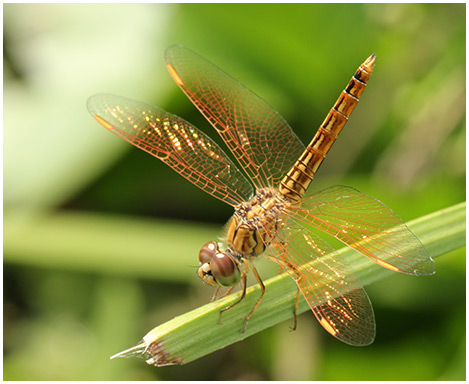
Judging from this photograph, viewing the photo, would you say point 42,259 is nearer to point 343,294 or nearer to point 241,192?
point 241,192

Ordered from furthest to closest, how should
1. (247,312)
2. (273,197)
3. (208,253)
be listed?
(273,197), (208,253), (247,312)

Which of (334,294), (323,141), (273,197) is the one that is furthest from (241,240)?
(323,141)

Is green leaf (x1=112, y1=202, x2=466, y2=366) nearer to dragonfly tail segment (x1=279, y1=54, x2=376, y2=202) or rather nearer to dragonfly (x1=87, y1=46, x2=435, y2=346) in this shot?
dragonfly (x1=87, y1=46, x2=435, y2=346)

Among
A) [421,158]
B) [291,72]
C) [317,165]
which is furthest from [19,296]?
[421,158]

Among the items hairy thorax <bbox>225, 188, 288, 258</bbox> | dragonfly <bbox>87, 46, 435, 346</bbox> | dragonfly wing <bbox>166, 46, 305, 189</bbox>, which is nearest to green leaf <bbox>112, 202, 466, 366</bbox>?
dragonfly <bbox>87, 46, 435, 346</bbox>

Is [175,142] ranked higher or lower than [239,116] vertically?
lower

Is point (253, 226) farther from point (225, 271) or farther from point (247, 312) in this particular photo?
point (247, 312)

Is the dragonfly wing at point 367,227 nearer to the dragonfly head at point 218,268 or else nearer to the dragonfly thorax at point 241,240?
the dragonfly thorax at point 241,240

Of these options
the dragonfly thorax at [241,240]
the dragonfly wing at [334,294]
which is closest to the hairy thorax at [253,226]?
the dragonfly thorax at [241,240]

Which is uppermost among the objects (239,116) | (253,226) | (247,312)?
(239,116)
